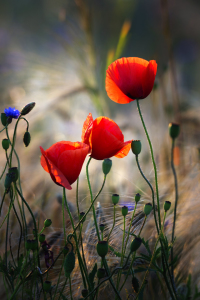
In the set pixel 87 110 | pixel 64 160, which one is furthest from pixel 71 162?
pixel 87 110

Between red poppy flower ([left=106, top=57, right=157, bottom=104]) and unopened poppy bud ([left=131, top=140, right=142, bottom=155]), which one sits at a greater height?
A: red poppy flower ([left=106, top=57, right=157, bottom=104])

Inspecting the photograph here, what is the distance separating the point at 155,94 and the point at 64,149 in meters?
0.48

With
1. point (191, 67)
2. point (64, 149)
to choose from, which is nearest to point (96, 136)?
point (64, 149)

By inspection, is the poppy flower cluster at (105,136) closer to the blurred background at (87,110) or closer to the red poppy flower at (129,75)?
the red poppy flower at (129,75)

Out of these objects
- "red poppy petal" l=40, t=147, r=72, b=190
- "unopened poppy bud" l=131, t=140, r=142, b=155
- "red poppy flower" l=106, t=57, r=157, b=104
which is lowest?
"red poppy petal" l=40, t=147, r=72, b=190

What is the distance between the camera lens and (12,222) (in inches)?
20.8

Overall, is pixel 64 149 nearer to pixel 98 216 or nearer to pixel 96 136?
pixel 96 136

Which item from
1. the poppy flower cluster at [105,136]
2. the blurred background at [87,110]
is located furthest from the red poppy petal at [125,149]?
the blurred background at [87,110]

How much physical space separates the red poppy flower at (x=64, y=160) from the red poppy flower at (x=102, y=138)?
0.09 feet

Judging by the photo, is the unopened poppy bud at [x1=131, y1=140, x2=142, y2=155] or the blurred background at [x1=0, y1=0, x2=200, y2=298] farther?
the blurred background at [x1=0, y1=0, x2=200, y2=298]

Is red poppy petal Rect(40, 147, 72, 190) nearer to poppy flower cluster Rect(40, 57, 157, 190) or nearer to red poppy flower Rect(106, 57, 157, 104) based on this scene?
poppy flower cluster Rect(40, 57, 157, 190)

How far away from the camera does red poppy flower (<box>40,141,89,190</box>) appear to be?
1.05ft

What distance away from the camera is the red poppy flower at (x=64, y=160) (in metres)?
0.32

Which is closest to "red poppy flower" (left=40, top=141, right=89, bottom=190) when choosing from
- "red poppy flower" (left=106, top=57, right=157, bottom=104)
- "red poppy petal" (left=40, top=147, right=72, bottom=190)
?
"red poppy petal" (left=40, top=147, right=72, bottom=190)
